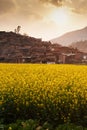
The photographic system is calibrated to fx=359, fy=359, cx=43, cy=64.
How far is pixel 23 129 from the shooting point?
303 inches

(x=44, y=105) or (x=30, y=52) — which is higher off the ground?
(x=44, y=105)

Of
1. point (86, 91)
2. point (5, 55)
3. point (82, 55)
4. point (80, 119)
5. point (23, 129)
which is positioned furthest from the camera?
point (82, 55)

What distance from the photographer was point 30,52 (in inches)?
3211

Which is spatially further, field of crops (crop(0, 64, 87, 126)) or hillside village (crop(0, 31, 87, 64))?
hillside village (crop(0, 31, 87, 64))

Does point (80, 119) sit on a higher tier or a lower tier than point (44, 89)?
lower

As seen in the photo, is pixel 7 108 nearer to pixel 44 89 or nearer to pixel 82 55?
pixel 44 89

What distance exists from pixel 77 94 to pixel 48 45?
269ft

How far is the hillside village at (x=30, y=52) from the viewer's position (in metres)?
72.6

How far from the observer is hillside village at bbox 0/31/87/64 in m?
72.6

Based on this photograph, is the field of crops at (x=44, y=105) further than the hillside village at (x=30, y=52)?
No

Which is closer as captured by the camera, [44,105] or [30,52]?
[44,105]

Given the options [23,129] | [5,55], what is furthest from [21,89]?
[5,55]

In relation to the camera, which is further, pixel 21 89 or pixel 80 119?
pixel 21 89

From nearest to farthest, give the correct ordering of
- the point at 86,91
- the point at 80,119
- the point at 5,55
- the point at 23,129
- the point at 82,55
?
the point at 23,129 < the point at 80,119 < the point at 86,91 < the point at 5,55 < the point at 82,55
